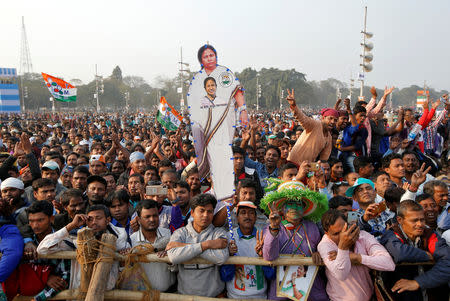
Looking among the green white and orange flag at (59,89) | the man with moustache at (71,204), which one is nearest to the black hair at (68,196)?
the man with moustache at (71,204)

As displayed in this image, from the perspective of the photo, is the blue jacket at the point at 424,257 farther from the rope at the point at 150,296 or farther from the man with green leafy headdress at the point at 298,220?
the rope at the point at 150,296

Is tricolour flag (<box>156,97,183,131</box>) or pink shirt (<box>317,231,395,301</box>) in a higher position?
tricolour flag (<box>156,97,183,131</box>)

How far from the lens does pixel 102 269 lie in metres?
2.81

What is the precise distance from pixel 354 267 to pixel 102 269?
2077 mm

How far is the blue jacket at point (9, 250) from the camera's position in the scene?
279 cm

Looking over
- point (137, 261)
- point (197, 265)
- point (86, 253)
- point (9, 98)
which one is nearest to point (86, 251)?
point (86, 253)

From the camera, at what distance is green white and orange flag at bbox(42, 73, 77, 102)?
47.8 ft

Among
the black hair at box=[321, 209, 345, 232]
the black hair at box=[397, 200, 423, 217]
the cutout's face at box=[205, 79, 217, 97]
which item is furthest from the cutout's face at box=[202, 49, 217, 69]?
the black hair at box=[397, 200, 423, 217]

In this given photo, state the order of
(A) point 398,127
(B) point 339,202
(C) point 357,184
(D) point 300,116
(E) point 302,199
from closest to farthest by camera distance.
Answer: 1. (E) point 302,199
2. (B) point 339,202
3. (C) point 357,184
4. (D) point 300,116
5. (A) point 398,127

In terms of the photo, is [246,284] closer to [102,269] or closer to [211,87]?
[102,269]

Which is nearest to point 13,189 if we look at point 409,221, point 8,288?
point 8,288

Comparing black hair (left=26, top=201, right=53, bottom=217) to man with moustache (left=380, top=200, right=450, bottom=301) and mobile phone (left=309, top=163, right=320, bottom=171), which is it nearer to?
mobile phone (left=309, top=163, right=320, bottom=171)

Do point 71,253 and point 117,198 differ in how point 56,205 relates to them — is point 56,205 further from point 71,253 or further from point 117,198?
point 71,253

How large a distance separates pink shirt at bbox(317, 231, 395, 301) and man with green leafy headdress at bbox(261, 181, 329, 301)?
0.11 m
